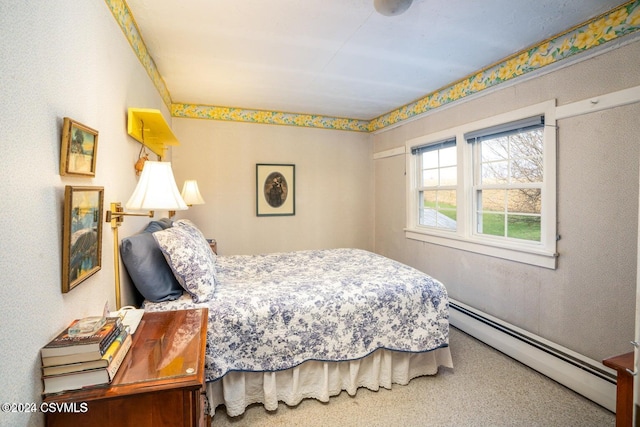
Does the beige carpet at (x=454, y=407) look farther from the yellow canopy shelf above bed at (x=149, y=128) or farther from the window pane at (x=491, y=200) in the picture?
the yellow canopy shelf above bed at (x=149, y=128)

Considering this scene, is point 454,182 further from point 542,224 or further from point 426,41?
point 426,41

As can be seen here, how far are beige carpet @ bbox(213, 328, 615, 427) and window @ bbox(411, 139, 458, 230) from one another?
163 cm

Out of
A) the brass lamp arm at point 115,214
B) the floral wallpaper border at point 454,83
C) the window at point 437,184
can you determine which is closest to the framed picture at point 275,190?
the floral wallpaper border at point 454,83

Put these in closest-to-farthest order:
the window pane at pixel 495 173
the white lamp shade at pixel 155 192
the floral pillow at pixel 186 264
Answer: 1. the white lamp shade at pixel 155 192
2. the floral pillow at pixel 186 264
3. the window pane at pixel 495 173

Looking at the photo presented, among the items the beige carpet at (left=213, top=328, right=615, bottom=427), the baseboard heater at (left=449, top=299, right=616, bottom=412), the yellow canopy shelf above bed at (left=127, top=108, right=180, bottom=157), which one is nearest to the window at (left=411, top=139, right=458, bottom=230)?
the baseboard heater at (left=449, top=299, right=616, bottom=412)

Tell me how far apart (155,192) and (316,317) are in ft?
3.85

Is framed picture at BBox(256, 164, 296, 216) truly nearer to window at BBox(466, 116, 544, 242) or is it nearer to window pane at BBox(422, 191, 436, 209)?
window pane at BBox(422, 191, 436, 209)

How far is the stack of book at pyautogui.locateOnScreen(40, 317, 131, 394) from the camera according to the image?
35.9 inches

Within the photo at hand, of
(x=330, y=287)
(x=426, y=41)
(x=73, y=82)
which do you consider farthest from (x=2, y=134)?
(x=426, y=41)

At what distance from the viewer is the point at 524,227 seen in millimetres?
2590

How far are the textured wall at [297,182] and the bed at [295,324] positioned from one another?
5.68 feet

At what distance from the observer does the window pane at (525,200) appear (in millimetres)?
2494

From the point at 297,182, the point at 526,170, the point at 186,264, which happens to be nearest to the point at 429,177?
the point at 526,170

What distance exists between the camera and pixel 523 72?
95.9 inches
